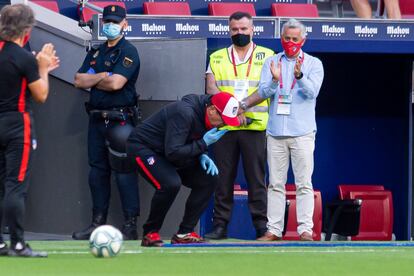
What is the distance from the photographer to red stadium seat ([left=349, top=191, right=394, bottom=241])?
44.8 feet

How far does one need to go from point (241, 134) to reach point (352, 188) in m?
3.00

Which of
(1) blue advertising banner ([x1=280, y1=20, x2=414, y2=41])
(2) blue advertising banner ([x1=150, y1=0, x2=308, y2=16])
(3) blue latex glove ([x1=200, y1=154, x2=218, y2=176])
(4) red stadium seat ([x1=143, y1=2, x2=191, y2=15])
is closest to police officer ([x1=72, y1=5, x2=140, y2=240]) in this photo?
(3) blue latex glove ([x1=200, y1=154, x2=218, y2=176])

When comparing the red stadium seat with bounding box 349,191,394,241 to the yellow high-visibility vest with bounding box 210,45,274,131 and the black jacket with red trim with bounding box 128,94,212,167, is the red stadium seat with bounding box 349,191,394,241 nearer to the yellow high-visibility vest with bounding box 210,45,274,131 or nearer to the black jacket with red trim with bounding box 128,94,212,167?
the yellow high-visibility vest with bounding box 210,45,274,131

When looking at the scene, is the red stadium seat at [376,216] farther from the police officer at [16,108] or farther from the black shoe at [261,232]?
the police officer at [16,108]

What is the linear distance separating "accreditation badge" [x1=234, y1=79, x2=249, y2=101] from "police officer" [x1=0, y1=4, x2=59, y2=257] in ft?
10.2

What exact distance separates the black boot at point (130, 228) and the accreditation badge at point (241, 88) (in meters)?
1.64

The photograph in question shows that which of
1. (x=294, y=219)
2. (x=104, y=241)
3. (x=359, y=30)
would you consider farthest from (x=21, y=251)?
(x=359, y=30)

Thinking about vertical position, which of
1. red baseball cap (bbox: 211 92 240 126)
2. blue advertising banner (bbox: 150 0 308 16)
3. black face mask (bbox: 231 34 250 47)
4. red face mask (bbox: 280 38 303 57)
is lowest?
red baseball cap (bbox: 211 92 240 126)

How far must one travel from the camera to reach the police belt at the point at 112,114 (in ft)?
37.8

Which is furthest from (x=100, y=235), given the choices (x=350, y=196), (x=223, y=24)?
(x=350, y=196)

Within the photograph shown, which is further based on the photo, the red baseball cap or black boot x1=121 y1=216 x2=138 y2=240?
black boot x1=121 y1=216 x2=138 y2=240

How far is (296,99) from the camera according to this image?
1123cm

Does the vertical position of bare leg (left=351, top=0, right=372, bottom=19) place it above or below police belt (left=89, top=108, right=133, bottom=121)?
above

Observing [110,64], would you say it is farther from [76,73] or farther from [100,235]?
[100,235]
